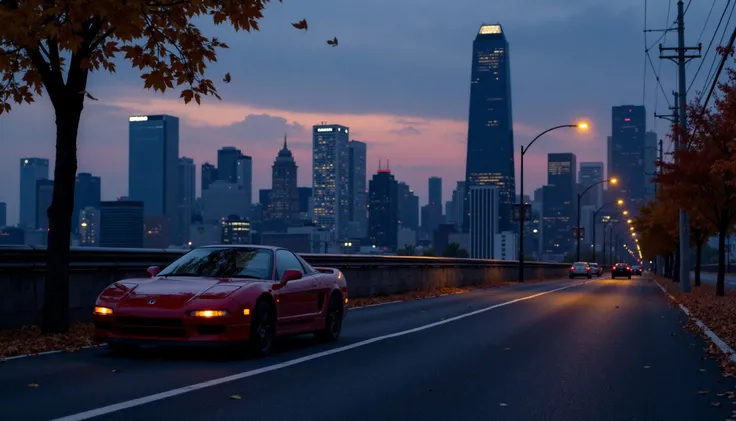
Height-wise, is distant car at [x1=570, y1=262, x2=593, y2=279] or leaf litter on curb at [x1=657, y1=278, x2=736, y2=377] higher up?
leaf litter on curb at [x1=657, y1=278, x2=736, y2=377]

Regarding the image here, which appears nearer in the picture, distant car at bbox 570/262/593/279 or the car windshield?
the car windshield

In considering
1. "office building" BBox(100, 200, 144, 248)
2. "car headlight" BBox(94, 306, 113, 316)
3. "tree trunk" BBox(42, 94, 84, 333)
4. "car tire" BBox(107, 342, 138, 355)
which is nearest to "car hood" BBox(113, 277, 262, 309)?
"car headlight" BBox(94, 306, 113, 316)

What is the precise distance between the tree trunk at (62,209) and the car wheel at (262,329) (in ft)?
11.3

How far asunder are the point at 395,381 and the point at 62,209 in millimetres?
6179

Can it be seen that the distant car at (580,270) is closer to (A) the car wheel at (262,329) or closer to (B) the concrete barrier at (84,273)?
(B) the concrete barrier at (84,273)

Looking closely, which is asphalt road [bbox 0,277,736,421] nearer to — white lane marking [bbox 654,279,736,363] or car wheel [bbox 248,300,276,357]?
car wheel [bbox 248,300,276,357]

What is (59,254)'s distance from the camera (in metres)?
13.5

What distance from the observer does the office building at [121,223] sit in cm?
18862

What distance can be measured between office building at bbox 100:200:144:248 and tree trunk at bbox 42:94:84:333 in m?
175

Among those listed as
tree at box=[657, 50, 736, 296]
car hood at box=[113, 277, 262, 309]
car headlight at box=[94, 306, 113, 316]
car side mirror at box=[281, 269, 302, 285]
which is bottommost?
car headlight at box=[94, 306, 113, 316]

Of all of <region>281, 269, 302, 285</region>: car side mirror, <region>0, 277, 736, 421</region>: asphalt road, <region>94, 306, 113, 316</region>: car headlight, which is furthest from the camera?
<region>281, 269, 302, 285</region>: car side mirror

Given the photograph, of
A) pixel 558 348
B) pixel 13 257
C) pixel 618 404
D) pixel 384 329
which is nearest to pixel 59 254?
pixel 13 257

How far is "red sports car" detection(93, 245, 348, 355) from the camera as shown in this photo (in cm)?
1064

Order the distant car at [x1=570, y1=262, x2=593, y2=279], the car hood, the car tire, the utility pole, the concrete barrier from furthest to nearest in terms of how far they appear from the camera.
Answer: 1. the distant car at [x1=570, y1=262, x2=593, y2=279]
2. the utility pole
3. the concrete barrier
4. the car tire
5. the car hood
